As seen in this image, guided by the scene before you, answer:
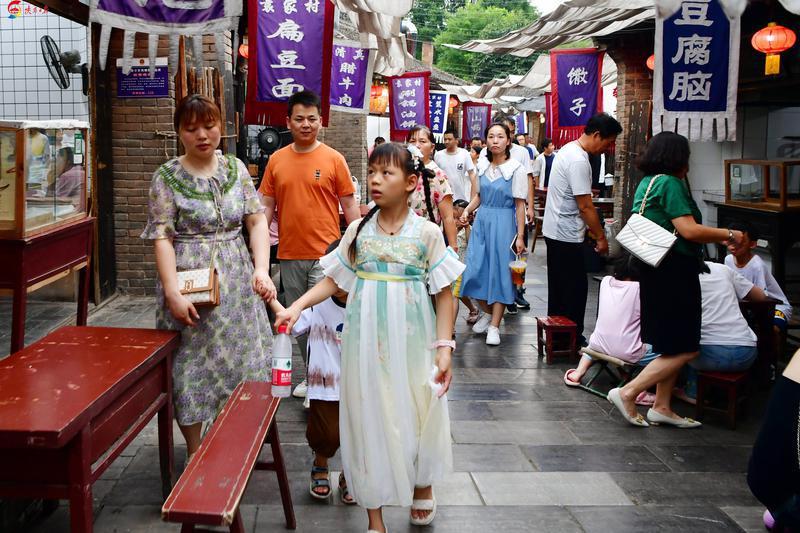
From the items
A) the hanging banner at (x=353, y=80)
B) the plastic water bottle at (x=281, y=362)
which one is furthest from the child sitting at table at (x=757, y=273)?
the hanging banner at (x=353, y=80)

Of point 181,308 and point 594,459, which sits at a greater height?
point 181,308

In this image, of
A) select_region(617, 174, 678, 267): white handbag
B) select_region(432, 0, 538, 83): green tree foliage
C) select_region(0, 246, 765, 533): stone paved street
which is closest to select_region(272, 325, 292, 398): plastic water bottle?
select_region(0, 246, 765, 533): stone paved street

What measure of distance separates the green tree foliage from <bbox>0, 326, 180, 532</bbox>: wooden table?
4297 centimetres

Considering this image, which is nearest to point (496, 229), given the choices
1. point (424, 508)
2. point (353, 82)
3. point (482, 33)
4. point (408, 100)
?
point (353, 82)

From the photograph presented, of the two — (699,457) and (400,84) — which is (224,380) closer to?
(699,457)

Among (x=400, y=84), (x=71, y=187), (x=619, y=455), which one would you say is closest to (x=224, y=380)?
(x=71, y=187)

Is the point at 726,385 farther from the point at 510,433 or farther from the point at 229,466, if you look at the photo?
the point at 229,466

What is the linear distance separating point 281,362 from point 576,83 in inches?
362

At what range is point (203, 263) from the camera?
381 centimetres

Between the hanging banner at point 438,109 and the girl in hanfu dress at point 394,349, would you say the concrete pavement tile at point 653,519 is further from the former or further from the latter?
the hanging banner at point 438,109

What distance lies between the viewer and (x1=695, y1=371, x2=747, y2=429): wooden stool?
4969mm

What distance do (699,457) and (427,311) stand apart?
2.26 metres

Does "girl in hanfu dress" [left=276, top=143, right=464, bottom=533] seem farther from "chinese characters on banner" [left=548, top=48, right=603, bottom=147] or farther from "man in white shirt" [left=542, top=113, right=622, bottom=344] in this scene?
"chinese characters on banner" [left=548, top=48, right=603, bottom=147]

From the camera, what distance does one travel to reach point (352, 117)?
20453mm
